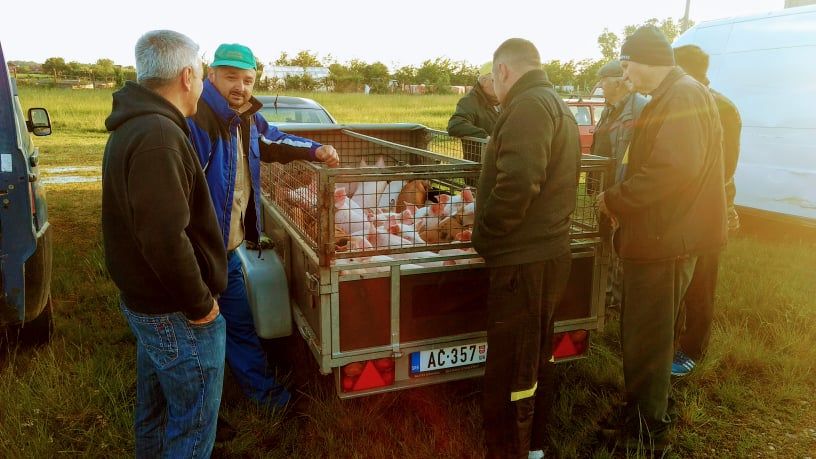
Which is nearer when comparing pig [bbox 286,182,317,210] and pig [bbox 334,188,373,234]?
pig [bbox 286,182,317,210]

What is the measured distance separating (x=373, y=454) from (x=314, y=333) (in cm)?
73

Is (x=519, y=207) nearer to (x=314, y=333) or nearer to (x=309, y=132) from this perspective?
(x=314, y=333)

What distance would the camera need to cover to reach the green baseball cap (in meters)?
3.25

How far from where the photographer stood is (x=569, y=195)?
281cm

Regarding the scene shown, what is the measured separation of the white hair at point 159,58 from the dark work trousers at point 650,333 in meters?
2.36

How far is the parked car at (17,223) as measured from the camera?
3465mm

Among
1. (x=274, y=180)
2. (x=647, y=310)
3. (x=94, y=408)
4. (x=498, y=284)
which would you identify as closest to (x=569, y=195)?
(x=498, y=284)

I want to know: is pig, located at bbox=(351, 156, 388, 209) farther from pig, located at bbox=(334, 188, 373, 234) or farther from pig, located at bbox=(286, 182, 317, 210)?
pig, located at bbox=(286, 182, 317, 210)

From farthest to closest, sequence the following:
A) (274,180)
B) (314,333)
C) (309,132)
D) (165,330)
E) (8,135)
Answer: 1. (309,132)
2. (274,180)
3. (8,135)
4. (314,333)
5. (165,330)

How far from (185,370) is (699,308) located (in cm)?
341

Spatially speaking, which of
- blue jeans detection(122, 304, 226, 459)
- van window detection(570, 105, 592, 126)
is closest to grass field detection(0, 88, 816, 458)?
blue jeans detection(122, 304, 226, 459)

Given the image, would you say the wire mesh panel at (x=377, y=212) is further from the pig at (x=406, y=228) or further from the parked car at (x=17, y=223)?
the parked car at (x=17, y=223)

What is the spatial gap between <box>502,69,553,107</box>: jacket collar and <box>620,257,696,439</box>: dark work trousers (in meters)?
1.09

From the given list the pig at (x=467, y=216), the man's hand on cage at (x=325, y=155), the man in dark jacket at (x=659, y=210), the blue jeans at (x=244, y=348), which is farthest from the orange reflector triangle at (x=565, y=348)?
the man's hand on cage at (x=325, y=155)
